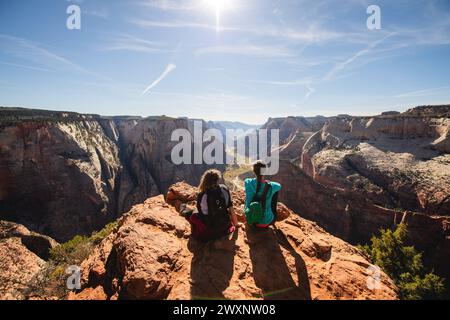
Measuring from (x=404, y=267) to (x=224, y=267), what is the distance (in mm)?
20461

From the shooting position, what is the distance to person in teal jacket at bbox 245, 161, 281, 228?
6316 millimetres

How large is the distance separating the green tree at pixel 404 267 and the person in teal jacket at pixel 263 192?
16.5 m

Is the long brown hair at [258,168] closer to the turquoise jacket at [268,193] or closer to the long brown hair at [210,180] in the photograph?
the turquoise jacket at [268,193]

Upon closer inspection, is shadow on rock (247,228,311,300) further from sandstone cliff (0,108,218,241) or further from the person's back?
sandstone cliff (0,108,218,241)

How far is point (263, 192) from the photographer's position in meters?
6.30

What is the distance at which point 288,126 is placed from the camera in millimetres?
125062

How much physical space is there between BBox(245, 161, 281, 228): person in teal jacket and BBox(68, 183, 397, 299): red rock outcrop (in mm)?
438

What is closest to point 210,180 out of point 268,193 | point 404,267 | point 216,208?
point 216,208

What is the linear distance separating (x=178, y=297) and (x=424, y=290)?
20626 mm

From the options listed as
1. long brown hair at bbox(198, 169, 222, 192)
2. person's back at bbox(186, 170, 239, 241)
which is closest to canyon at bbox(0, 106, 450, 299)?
person's back at bbox(186, 170, 239, 241)

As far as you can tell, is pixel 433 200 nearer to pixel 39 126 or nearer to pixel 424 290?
pixel 424 290

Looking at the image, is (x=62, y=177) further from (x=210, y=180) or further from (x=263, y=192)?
(x=263, y=192)
